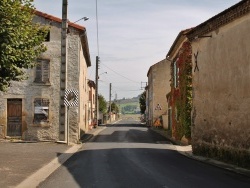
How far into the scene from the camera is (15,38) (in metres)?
10.4

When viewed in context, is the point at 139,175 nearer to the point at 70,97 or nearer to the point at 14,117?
the point at 70,97

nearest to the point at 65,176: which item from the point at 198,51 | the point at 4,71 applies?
the point at 4,71

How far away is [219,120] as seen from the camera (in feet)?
51.6

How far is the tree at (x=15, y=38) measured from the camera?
10.2 meters

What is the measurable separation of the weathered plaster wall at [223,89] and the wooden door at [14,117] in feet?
34.7

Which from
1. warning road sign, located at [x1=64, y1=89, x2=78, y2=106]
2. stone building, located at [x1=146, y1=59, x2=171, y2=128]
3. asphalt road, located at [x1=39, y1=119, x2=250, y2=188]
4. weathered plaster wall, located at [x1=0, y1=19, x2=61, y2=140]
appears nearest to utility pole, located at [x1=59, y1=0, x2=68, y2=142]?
warning road sign, located at [x1=64, y1=89, x2=78, y2=106]

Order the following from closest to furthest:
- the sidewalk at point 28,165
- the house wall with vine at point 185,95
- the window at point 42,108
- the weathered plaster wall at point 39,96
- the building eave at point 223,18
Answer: the sidewalk at point 28,165 < the building eave at point 223,18 < the house wall with vine at point 185,95 < the weathered plaster wall at point 39,96 < the window at point 42,108

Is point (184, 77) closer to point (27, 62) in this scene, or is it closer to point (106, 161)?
point (106, 161)

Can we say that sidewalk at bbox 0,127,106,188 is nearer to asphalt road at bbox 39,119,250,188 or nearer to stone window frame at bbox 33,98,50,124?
asphalt road at bbox 39,119,250,188

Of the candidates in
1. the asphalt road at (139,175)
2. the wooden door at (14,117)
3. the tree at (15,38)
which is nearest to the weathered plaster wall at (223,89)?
the asphalt road at (139,175)

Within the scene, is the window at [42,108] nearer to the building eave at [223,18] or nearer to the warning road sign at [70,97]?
the warning road sign at [70,97]

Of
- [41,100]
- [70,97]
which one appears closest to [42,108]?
[41,100]

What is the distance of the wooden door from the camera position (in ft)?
78.3

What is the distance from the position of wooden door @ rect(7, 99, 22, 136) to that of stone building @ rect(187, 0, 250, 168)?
10540mm
